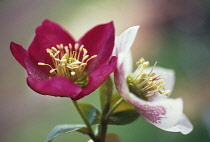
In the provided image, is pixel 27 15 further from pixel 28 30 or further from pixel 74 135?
pixel 74 135

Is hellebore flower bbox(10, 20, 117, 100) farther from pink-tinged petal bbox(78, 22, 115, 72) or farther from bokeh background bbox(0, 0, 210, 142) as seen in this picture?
bokeh background bbox(0, 0, 210, 142)

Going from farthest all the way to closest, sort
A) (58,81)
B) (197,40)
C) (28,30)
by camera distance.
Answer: (28,30) → (197,40) → (58,81)

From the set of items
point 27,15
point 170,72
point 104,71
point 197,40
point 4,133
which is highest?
point 104,71

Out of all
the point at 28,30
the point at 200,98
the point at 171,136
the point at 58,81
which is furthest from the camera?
the point at 28,30

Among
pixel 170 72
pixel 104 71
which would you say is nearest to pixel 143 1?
pixel 170 72

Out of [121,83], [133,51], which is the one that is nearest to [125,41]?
[121,83]

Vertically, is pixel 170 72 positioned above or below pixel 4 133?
above
